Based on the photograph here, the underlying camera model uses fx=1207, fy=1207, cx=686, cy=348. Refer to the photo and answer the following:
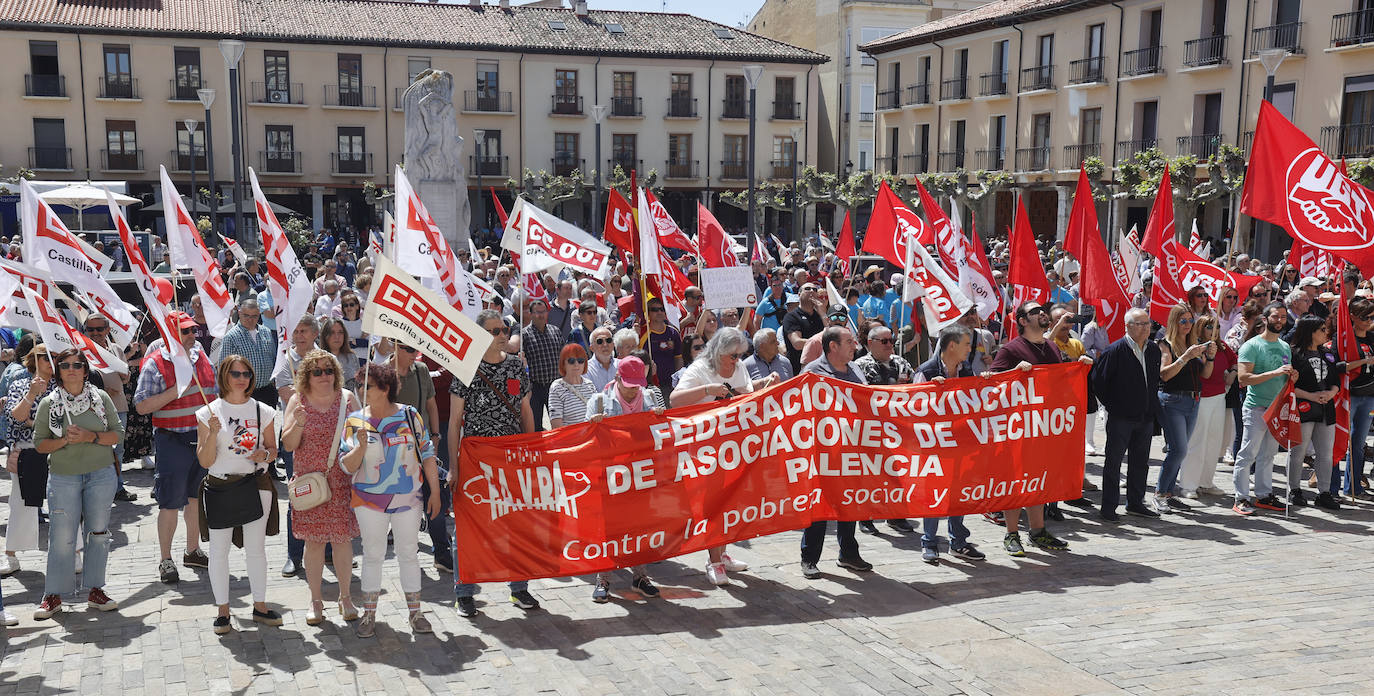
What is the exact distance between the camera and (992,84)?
1646 inches

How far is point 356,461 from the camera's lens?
6.11 metres

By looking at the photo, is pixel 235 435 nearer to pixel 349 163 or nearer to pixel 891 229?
pixel 891 229

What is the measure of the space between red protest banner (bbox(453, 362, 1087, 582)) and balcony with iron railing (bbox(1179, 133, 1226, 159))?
93.5 feet

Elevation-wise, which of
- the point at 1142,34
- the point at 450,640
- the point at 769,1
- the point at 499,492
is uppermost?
the point at 769,1


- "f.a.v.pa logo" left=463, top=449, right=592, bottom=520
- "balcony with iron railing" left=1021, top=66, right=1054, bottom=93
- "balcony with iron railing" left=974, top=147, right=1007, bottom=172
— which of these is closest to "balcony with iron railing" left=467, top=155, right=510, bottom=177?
"balcony with iron railing" left=974, top=147, right=1007, bottom=172

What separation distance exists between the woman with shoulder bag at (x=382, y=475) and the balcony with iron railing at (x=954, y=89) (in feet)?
130

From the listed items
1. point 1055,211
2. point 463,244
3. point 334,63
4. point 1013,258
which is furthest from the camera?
point 334,63

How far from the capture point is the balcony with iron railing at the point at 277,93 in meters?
47.0

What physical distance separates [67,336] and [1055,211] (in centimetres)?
3792

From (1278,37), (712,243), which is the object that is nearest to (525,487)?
(712,243)

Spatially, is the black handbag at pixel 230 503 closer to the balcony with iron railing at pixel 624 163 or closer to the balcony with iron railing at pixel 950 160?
the balcony with iron railing at pixel 950 160

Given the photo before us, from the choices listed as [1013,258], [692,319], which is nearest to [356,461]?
[692,319]

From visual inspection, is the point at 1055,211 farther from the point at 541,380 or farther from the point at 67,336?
the point at 67,336

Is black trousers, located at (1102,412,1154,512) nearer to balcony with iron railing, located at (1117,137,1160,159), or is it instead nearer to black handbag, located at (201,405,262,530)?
black handbag, located at (201,405,262,530)
